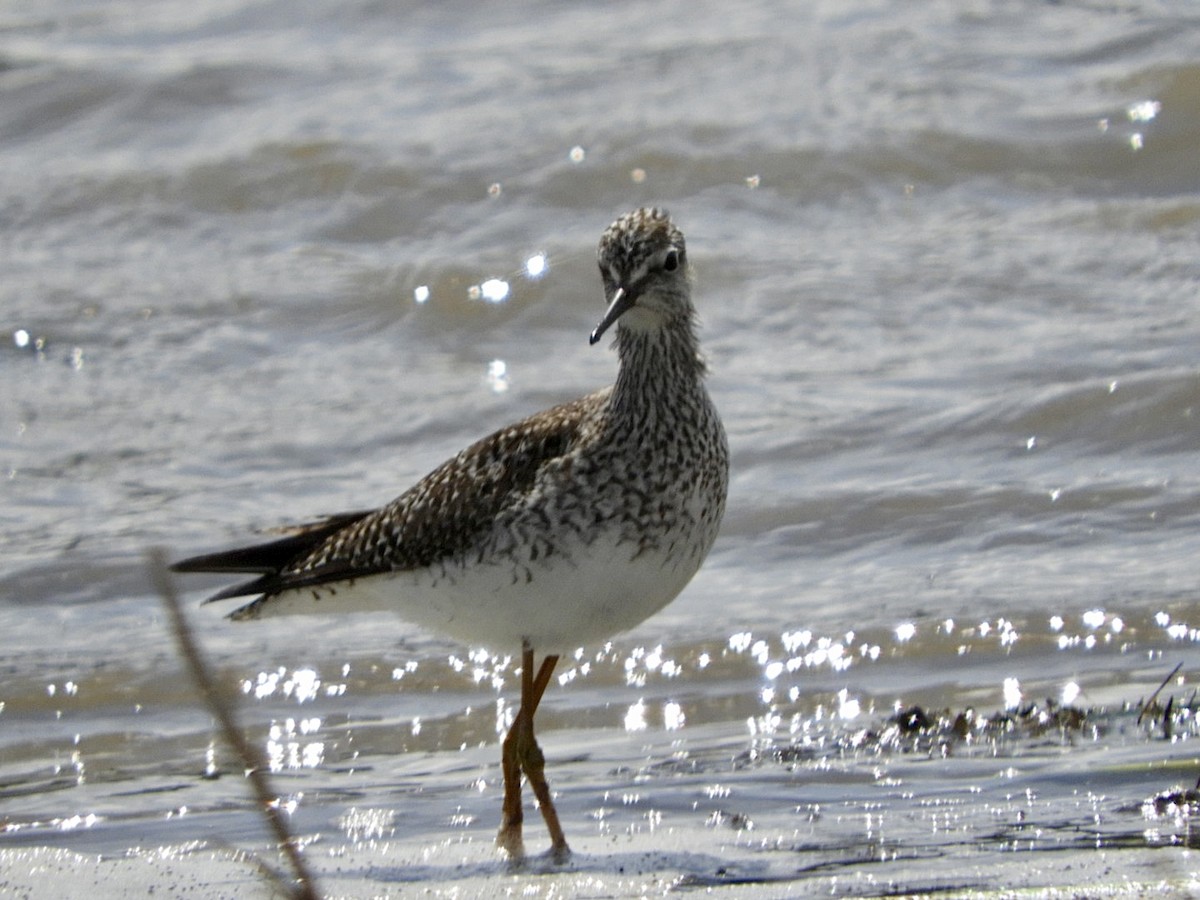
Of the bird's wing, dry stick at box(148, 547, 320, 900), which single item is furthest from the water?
dry stick at box(148, 547, 320, 900)

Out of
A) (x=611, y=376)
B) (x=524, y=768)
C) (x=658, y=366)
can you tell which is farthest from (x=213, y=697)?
(x=611, y=376)

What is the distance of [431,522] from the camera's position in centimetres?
599

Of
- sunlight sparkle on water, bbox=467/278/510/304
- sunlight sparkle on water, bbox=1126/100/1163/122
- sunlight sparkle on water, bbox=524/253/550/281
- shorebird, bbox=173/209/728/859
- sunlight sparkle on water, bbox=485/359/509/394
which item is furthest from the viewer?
sunlight sparkle on water, bbox=1126/100/1163/122

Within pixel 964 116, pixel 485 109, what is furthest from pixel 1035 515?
pixel 485 109

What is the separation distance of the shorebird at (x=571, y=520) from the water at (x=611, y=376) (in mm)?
641

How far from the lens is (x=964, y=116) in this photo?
14.1 meters

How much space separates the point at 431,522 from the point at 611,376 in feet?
16.3

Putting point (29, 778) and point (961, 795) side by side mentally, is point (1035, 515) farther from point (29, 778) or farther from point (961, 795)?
point (29, 778)

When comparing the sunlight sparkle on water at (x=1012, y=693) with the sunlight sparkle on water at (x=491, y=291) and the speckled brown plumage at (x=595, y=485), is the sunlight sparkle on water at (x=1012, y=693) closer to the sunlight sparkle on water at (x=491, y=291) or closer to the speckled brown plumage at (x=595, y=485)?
the speckled brown plumage at (x=595, y=485)

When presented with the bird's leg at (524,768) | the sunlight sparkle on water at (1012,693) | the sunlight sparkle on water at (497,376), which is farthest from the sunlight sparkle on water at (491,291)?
the bird's leg at (524,768)

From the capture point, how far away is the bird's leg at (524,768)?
18.3ft

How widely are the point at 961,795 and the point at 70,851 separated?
271 centimetres

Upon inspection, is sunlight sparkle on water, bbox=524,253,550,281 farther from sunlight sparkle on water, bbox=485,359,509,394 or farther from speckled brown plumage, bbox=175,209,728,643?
speckled brown plumage, bbox=175,209,728,643

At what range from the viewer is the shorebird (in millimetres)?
5555
